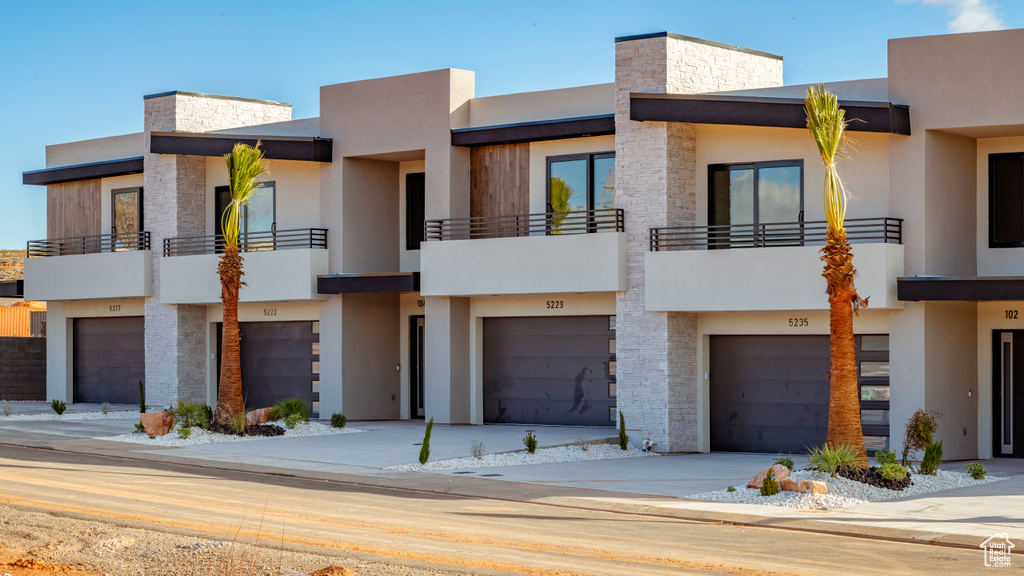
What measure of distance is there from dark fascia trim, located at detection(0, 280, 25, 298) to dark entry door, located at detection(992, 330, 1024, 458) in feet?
86.0

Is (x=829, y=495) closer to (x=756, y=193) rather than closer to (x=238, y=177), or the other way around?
(x=756, y=193)

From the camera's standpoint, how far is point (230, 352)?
24.0 metres

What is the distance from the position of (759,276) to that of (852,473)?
627 centimetres

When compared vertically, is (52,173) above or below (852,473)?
above

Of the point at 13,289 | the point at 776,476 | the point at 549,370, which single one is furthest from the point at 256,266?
the point at 776,476

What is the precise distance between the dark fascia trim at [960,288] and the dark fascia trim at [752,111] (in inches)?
105

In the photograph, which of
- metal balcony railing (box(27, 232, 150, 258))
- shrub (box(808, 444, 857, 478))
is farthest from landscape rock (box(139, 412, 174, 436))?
shrub (box(808, 444, 857, 478))

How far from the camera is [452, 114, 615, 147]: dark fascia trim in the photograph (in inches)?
941

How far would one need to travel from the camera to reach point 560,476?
1788cm

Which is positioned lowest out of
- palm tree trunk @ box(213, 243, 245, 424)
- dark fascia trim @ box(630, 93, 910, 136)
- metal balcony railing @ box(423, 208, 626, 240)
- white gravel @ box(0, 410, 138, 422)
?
white gravel @ box(0, 410, 138, 422)

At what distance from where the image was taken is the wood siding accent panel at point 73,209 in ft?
108

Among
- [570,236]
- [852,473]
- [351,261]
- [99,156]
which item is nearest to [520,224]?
[570,236]

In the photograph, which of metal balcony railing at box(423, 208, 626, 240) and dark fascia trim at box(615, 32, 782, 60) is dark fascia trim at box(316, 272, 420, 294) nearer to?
metal balcony railing at box(423, 208, 626, 240)

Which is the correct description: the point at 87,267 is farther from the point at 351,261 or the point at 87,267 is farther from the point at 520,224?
the point at 520,224
